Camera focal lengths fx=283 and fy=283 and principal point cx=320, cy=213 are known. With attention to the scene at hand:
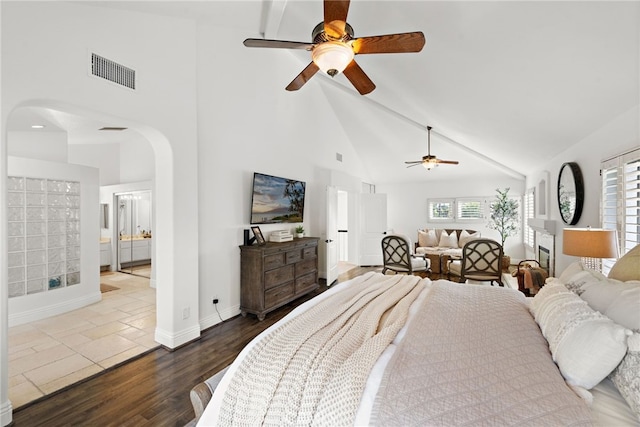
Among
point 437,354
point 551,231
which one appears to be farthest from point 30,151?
point 551,231

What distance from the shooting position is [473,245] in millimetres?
4375

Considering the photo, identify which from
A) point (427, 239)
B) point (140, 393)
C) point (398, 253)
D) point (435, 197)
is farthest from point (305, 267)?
point (435, 197)

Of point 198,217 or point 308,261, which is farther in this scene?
point 308,261

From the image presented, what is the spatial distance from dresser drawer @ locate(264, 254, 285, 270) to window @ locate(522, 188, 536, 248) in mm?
5264

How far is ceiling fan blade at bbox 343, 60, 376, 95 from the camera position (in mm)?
2270

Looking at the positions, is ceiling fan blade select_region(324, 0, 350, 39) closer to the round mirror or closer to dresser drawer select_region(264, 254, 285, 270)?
dresser drawer select_region(264, 254, 285, 270)

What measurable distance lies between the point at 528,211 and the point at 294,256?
5744mm

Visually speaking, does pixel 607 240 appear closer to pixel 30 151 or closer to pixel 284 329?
pixel 284 329

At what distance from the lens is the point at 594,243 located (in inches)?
84.7

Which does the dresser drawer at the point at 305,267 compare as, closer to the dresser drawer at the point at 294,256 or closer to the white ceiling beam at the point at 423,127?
the dresser drawer at the point at 294,256

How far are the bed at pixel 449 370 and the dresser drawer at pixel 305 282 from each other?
8.78 feet

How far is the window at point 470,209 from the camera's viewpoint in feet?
25.6

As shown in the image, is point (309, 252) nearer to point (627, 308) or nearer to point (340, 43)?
point (340, 43)

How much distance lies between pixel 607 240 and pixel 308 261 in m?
3.50
